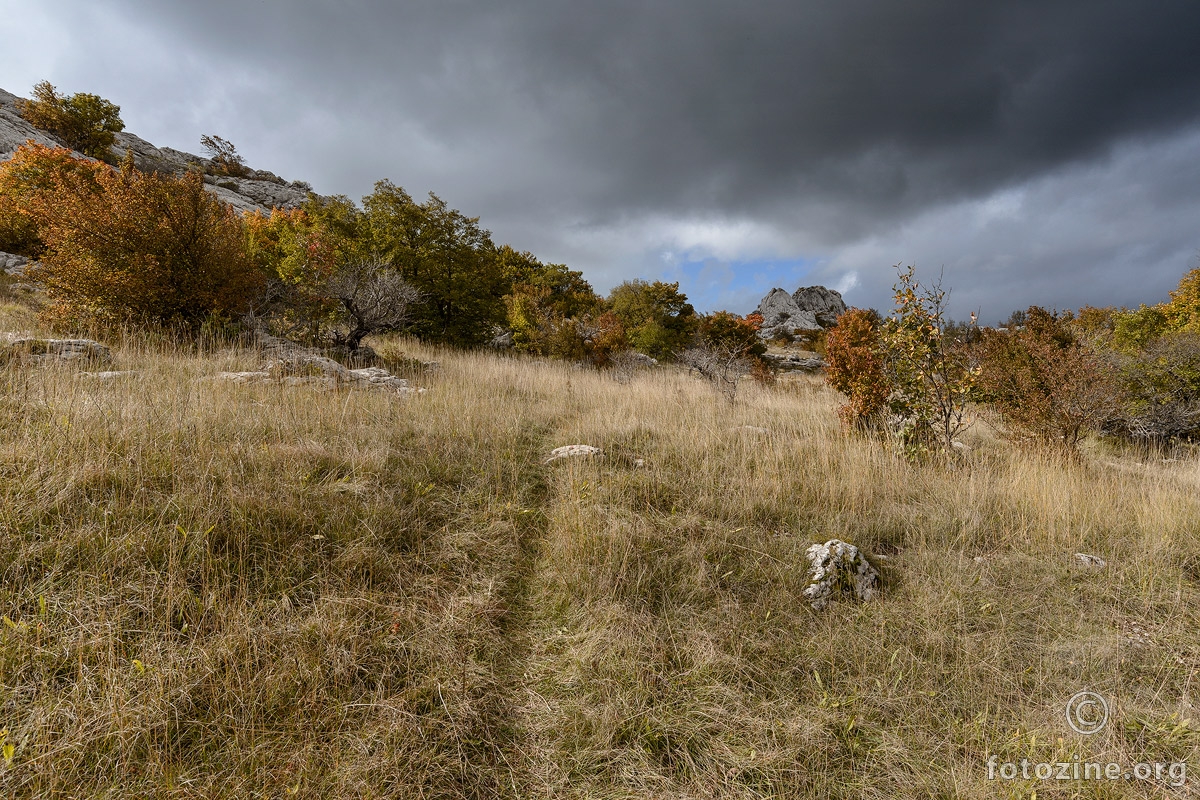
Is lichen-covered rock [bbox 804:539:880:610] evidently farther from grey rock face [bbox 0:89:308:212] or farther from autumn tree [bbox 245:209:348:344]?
grey rock face [bbox 0:89:308:212]

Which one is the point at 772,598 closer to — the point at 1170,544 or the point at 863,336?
the point at 1170,544

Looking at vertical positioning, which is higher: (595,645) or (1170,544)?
(1170,544)

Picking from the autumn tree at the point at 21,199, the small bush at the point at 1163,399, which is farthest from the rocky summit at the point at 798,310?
the autumn tree at the point at 21,199

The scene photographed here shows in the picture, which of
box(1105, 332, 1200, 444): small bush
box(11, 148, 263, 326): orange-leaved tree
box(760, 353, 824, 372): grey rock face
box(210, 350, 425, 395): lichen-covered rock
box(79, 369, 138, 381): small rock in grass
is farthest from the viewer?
box(760, 353, 824, 372): grey rock face

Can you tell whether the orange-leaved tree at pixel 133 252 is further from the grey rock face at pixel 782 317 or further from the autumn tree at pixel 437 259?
the grey rock face at pixel 782 317

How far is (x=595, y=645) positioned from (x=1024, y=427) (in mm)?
8609

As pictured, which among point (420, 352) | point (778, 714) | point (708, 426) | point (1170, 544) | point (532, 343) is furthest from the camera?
point (532, 343)

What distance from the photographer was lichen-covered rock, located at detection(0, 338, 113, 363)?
5.11m

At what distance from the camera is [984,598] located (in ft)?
10.2

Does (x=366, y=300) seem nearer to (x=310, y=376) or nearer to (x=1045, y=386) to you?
(x=310, y=376)

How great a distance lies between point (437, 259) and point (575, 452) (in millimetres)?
10789

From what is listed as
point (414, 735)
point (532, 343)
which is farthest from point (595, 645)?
point (532, 343)

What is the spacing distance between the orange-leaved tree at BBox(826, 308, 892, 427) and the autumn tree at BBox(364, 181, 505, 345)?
1070 centimetres

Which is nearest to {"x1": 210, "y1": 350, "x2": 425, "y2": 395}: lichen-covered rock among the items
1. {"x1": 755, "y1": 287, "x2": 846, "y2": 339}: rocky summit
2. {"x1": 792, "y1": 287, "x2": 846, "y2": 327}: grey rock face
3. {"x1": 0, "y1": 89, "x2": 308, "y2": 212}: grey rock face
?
{"x1": 0, "y1": 89, "x2": 308, "y2": 212}: grey rock face
